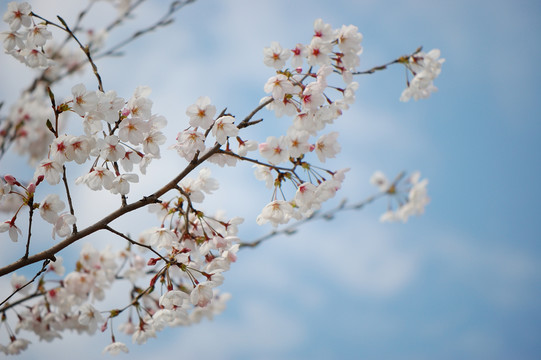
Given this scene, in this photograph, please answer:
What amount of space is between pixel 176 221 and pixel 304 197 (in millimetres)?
939

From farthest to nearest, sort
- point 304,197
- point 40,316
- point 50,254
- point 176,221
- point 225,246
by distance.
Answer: point 40,316 < point 176,221 < point 225,246 < point 304,197 < point 50,254

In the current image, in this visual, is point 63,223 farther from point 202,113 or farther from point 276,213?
point 276,213

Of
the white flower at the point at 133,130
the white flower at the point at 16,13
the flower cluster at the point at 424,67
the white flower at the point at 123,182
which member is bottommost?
the white flower at the point at 123,182

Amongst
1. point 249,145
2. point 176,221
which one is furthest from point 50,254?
point 249,145

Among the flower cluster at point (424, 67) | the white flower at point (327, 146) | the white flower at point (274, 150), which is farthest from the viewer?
the flower cluster at point (424, 67)

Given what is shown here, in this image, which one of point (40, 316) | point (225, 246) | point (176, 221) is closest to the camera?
point (225, 246)

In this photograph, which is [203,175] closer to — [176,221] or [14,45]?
[176,221]

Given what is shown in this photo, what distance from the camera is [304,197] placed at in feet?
6.35

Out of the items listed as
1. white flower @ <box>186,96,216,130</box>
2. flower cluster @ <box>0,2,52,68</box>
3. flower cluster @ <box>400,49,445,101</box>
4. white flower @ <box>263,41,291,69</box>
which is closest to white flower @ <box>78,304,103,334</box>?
white flower @ <box>186,96,216,130</box>

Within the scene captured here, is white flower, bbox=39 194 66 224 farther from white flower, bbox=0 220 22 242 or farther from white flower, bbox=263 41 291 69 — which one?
white flower, bbox=263 41 291 69

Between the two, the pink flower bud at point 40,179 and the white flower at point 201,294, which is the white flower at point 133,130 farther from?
the white flower at point 201,294

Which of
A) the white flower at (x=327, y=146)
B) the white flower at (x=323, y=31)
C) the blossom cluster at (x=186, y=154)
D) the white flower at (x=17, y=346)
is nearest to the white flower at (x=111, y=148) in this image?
the blossom cluster at (x=186, y=154)

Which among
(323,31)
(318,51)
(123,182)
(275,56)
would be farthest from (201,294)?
(323,31)

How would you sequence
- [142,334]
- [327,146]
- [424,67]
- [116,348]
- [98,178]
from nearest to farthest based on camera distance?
[98,178]
[327,146]
[142,334]
[116,348]
[424,67]
